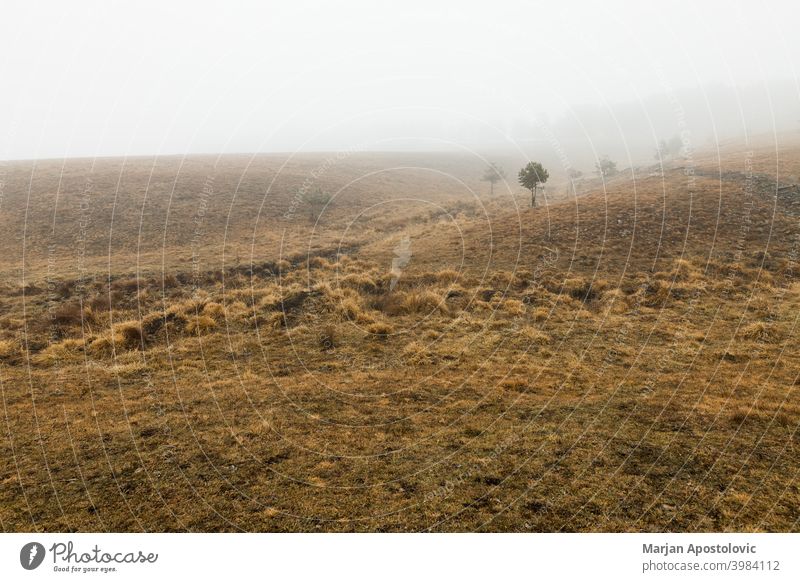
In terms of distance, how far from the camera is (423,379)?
13.6 metres

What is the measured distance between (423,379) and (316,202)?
142 ft

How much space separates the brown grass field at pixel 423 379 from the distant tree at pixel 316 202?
59.6ft

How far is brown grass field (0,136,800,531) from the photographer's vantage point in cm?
768

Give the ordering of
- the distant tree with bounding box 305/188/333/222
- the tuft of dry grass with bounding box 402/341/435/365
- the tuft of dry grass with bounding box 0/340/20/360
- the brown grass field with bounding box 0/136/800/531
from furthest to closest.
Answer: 1. the distant tree with bounding box 305/188/333/222
2. the tuft of dry grass with bounding box 0/340/20/360
3. the tuft of dry grass with bounding box 402/341/435/365
4. the brown grass field with bounding box 0/136/800/531

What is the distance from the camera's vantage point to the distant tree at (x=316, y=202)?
51.5 metres

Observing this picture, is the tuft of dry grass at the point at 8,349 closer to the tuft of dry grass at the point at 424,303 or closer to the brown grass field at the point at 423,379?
the brown grass field at the point at 423,379

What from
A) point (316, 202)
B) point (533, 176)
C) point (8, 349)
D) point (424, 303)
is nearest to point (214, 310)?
point (8, 349)

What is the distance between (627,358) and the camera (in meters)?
14.5

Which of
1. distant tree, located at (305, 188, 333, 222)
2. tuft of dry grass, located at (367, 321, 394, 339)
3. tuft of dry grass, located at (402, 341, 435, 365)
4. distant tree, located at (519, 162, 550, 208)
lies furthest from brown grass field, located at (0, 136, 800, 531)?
distant tree, located at (305, 188, 333, 222)

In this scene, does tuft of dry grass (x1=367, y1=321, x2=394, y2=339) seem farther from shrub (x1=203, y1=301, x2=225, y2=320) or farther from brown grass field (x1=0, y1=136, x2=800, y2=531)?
shrub (x1=203, y1=301, x2=225, y2=320)

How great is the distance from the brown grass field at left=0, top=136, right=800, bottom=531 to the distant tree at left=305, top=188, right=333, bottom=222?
18160mm
